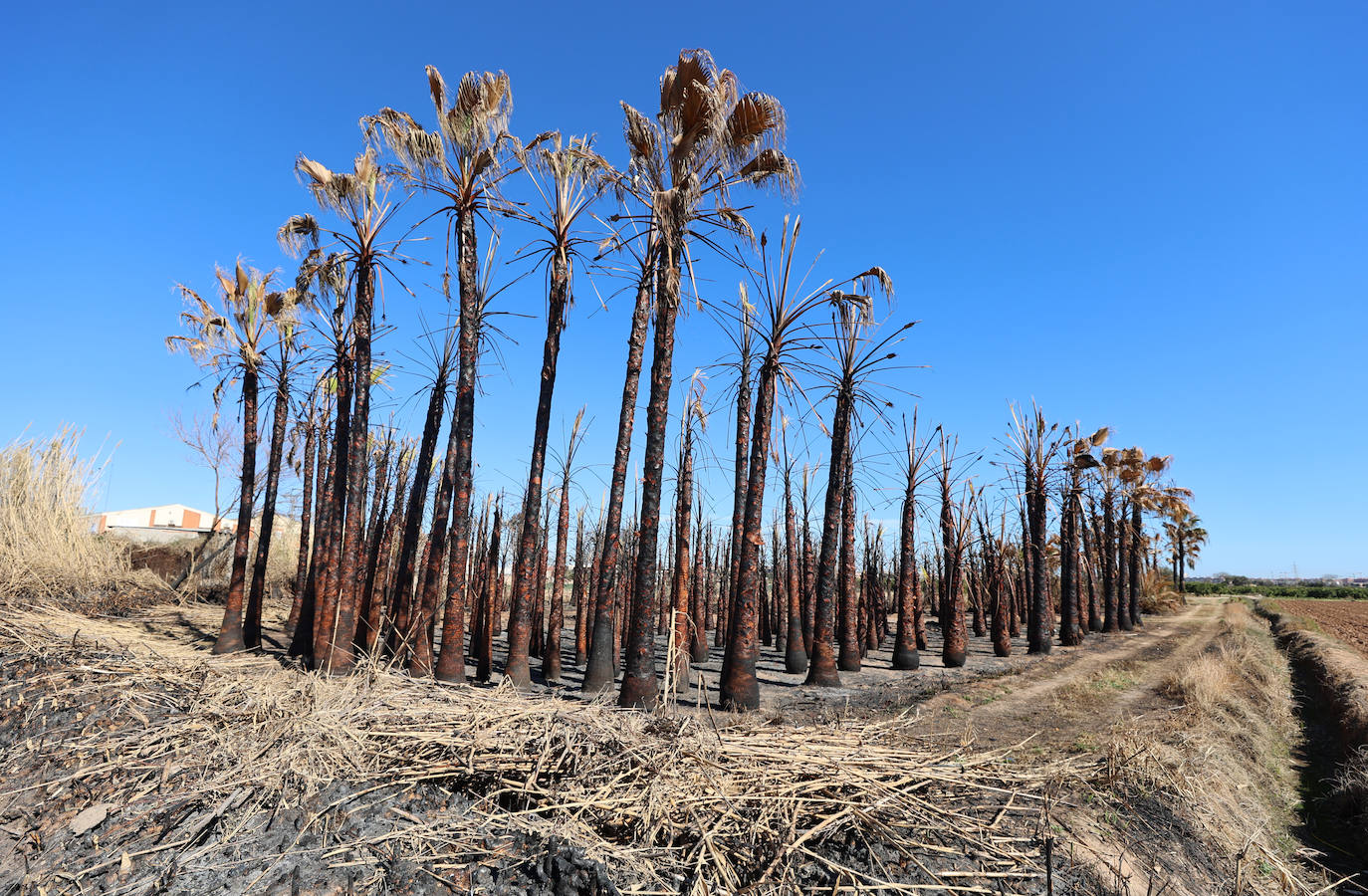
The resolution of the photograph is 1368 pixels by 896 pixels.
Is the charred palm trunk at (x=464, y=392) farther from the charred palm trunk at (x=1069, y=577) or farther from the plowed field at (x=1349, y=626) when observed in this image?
the plowed field at (x=1349, y=626)

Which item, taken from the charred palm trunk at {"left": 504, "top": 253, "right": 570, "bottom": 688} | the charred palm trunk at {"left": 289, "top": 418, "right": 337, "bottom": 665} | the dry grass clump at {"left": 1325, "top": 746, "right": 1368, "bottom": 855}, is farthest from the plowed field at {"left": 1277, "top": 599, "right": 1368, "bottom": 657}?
the charred palm trunk at {"left": 289, "top": 418, "right": 337, "bottom": 665}

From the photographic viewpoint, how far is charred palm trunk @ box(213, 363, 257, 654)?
593 inches

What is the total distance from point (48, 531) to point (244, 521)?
4.53 meters

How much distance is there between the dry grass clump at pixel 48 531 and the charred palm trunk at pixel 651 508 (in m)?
13.7

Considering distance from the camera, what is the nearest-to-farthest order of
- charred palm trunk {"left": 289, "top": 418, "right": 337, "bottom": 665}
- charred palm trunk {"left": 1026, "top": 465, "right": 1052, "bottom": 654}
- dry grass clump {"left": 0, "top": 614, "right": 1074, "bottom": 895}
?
dry grass clump {"left": 0, "top": 614, "right": 1074, "bottom": 895} < charred palm trunk {"left": 289, "top": 418, "right": 337, "bottom": 665} < charred palm trunk {"left": 1026, "top": 465, "right": 1052, "bottom": 654}

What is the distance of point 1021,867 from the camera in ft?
12.2

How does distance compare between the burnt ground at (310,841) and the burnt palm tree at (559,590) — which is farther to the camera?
the burnt palm tree at (559,590)

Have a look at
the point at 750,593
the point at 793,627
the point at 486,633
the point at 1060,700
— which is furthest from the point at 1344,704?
the point at 486,633

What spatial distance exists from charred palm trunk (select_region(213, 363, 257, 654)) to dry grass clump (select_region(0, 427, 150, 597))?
3702mm

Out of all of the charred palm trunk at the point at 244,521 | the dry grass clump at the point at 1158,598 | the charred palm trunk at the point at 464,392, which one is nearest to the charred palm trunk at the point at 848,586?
the charred palm trunk at the point at 464,392

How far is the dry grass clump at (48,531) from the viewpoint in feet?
47.1

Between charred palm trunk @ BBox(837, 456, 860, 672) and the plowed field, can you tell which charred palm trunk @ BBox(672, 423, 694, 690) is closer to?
charred palm trunk @ BBox(837, 456, 860, 672)

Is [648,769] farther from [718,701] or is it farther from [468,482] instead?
[468,482]

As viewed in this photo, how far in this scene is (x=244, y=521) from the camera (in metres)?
15.8
